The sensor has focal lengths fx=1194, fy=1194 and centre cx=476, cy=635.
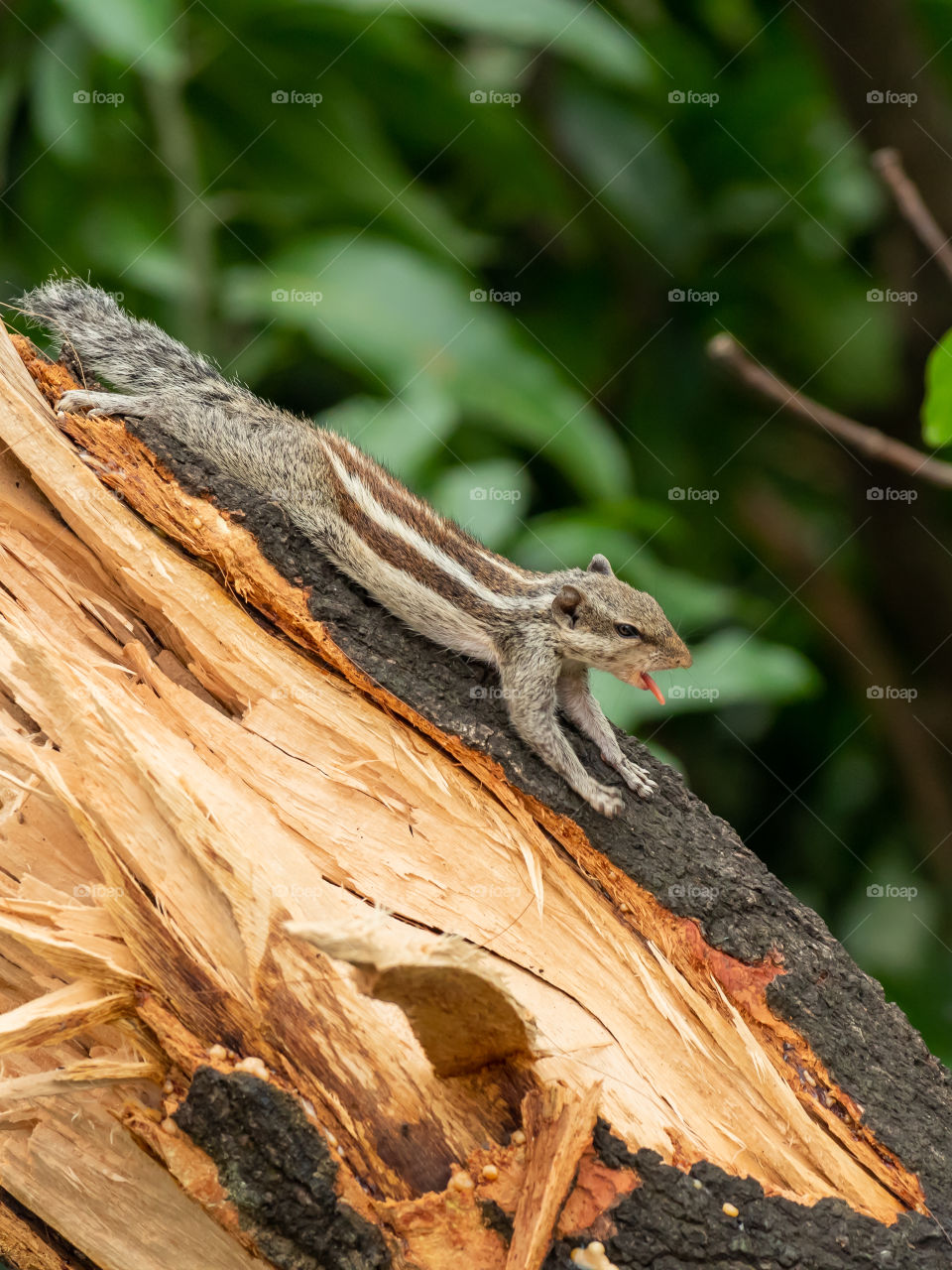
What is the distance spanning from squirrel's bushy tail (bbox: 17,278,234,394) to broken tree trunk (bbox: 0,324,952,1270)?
1.38ft

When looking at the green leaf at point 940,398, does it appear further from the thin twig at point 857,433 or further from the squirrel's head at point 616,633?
the squirrel's head at point 616,633

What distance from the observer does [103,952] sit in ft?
9.07

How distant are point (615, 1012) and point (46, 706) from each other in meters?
1.70

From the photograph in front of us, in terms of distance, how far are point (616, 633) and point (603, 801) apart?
1.12 metres

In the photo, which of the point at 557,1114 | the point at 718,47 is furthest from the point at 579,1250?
the point at 718,47

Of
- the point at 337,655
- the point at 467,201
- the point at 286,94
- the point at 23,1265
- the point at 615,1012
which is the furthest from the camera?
the point at 467,201

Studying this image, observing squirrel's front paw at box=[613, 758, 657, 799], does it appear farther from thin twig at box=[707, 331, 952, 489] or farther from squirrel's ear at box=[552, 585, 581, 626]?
thin twig at box=[707, 331, 952, 489]

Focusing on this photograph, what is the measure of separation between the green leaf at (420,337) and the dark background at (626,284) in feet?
0.06

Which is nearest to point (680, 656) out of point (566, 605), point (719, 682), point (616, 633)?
point (616, 633)

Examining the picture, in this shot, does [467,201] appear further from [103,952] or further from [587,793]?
[103,952]

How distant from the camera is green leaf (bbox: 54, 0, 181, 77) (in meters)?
5.11

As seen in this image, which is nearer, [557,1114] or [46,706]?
[557,1114]

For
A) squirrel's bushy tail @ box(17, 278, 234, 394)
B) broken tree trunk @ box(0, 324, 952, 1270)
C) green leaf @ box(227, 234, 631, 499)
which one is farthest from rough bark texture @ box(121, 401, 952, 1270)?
green leaf @ box(227, 234, 631, 499)

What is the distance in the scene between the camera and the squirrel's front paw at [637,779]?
3677mm
